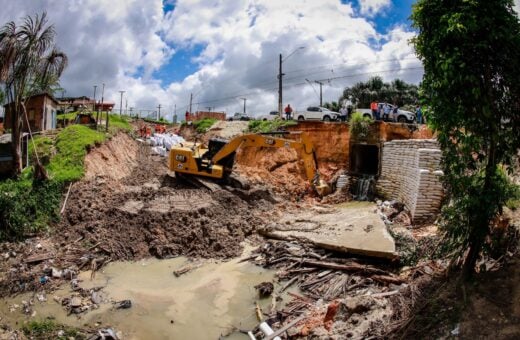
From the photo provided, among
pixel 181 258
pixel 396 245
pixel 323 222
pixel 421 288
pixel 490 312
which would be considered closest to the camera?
pixel 490 312

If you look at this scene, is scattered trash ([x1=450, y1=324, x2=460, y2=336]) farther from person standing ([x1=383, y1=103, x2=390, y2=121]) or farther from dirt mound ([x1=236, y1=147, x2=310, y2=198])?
person standing ([x1=383, y1=103, x2=390, y2=121])

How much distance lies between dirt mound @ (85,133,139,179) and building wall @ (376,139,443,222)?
12.5m

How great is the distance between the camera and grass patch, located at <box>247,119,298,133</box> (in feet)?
85.0

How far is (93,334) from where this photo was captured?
8312 millimetres

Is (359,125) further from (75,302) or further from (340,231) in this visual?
(75,302)

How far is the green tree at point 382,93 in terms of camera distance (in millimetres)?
42938

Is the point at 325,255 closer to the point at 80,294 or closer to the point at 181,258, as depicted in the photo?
the point at 181,258

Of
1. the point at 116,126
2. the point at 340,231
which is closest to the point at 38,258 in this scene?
the point at 340,231

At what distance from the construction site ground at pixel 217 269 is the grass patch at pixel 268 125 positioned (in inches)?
338

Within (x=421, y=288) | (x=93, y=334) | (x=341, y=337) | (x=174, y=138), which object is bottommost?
(x=93, y=334)

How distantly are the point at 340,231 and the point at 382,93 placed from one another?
33550mm

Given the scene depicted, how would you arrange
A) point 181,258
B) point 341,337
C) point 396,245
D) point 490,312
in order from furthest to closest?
point 181,258
point 396,245
point 341,337
point 490,312

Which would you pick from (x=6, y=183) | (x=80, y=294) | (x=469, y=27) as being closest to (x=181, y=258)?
(x=80, y=294)

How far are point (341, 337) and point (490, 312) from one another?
7.86 ft
